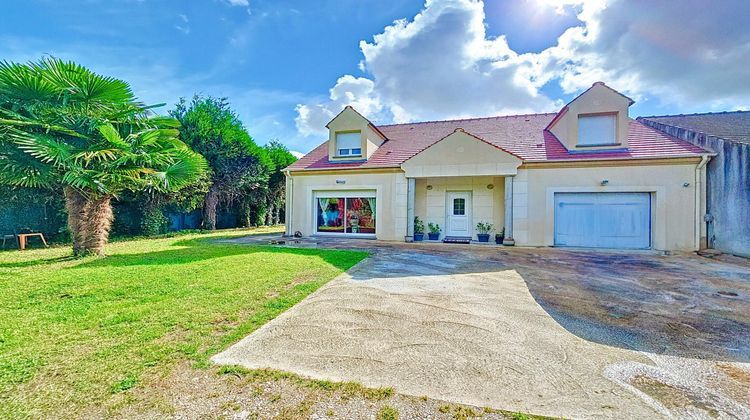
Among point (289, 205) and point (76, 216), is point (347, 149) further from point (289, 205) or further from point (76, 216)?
point (76, 216)

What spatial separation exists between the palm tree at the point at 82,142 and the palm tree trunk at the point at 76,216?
2cm

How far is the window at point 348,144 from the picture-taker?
54.1 feet

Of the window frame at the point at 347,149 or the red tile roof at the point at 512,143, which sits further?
the window frame at the point at 347,149

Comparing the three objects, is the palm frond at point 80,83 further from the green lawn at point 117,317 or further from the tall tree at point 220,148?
the tall tree at point 220,148

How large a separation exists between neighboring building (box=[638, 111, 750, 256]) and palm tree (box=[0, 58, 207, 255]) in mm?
18388

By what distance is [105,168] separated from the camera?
29.0 feet

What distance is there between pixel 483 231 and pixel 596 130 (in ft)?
21.3

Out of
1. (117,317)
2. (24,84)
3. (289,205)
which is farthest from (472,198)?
(24,84)

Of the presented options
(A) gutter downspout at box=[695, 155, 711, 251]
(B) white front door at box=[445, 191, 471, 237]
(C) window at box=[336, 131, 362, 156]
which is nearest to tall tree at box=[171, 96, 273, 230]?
(C) window at box=[336, 131, 362, 156]

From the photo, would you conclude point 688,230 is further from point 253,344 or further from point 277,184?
point 277,184

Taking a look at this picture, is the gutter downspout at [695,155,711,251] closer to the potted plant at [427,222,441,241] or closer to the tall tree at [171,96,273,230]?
the potted plant at [427,222,441,241]

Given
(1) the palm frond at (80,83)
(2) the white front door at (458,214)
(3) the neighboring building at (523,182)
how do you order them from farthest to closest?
(2) the white front door at (458,214) → (3) the neighboring building at (523,182) → (1) the palm frond at (80,83)

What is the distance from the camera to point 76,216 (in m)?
9.47

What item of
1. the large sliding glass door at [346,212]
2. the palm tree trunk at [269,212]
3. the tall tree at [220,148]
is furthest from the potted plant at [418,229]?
the palm tree trunk at [269,212]
